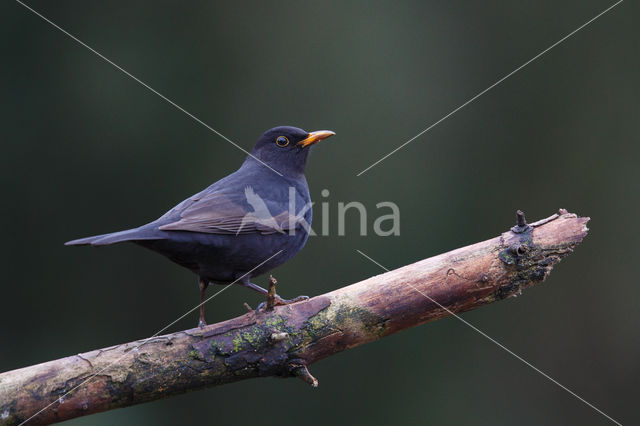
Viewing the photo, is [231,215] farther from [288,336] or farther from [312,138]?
[312,138]

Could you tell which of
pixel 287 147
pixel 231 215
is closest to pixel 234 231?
pixel 231 215

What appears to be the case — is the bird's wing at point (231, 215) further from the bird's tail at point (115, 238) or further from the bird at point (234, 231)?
the bird's tail at point (115, 238)

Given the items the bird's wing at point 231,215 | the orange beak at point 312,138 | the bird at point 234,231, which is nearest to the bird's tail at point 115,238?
the bird at point 234,231

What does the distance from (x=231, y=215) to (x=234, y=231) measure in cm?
12

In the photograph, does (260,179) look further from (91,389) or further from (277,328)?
(91,389)

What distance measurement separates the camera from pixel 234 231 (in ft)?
11.5

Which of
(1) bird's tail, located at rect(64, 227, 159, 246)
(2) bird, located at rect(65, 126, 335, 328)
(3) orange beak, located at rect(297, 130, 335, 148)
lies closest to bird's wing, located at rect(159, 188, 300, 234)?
(2) bird, located at rect(65, 126, 335, 328)

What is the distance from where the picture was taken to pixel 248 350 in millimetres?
2967

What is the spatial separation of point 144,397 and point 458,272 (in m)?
1.66

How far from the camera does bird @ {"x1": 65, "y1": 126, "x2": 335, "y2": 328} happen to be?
3312 mm

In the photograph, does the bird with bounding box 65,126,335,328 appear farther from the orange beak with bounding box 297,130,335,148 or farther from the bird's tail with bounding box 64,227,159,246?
the orange beak with bounding box 297,130,335,148

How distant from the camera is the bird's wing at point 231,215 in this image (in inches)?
134

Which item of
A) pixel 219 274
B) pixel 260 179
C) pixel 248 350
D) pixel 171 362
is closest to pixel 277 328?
pixel 248 350

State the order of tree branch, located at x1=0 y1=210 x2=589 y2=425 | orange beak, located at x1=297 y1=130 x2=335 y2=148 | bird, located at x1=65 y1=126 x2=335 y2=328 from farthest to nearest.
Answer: orange beak, located at x1=297 y1=130 x2=335 y2=148, bird, located at x1=65 y1=126 x2=335 y2=328, tree branch, located at x1=0 y1=210 x2=589 y2=425
